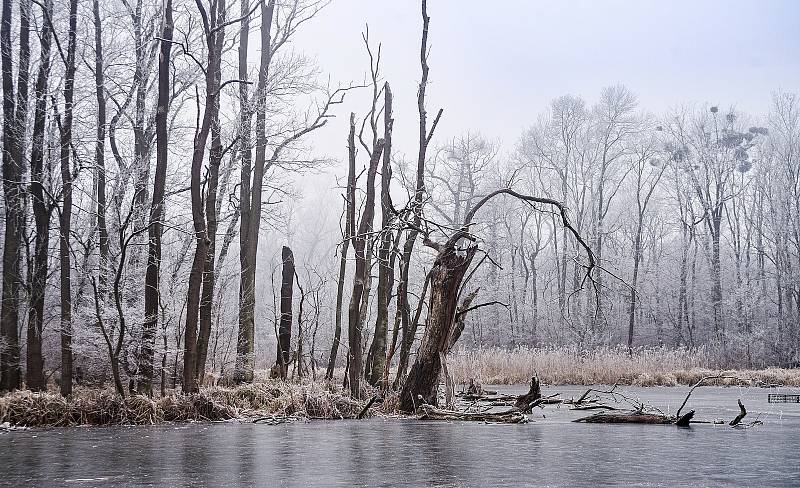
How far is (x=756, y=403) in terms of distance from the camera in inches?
566

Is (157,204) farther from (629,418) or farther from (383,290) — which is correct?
(629,418)

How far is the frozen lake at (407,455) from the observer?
514 cm

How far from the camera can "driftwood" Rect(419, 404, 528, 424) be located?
10.1 m

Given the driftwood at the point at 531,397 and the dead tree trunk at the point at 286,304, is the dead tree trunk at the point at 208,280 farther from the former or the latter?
the driftwood at the point at 531,397

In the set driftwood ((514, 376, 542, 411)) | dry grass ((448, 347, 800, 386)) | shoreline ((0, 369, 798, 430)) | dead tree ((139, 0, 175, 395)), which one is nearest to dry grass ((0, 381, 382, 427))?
shoreline ((0, 369, 798, 430))

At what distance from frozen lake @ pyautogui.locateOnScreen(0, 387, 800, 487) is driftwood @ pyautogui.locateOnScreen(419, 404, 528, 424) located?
0.17 meters

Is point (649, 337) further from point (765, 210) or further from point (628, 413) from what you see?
point (628, 413)

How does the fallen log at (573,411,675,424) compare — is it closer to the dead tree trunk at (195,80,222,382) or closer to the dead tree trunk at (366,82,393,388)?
the dead tree trunk at (366,82,393,388)

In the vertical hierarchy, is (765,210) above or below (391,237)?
above

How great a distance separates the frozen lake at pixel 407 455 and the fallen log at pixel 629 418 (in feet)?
1.03

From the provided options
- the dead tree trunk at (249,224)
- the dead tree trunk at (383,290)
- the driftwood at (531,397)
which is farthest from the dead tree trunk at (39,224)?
the driftwood at (531,397)

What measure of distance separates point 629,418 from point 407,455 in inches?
181

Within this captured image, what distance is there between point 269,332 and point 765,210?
24916mm

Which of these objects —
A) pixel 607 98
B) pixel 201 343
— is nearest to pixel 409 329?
pixel 201 343
